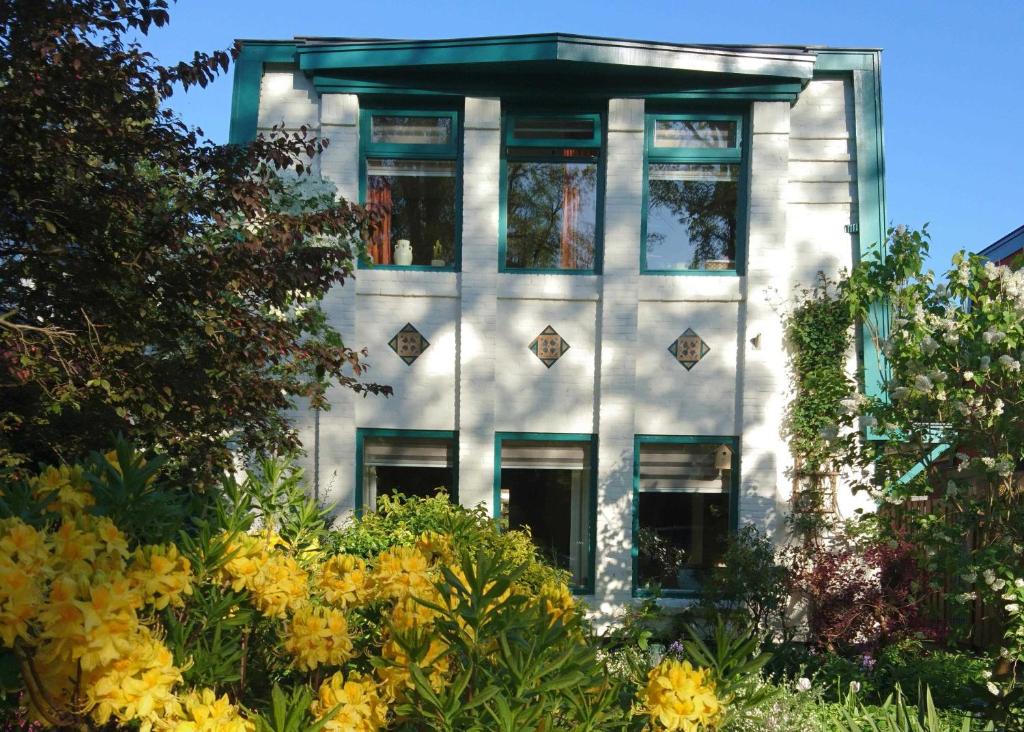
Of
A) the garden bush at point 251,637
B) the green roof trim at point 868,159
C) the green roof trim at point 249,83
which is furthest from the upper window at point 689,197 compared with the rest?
the garden bush at point 251,637

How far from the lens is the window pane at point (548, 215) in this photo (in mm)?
9656

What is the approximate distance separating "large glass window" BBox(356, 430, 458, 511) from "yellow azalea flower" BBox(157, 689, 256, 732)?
738 centimetres

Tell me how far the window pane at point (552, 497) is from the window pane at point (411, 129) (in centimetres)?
369

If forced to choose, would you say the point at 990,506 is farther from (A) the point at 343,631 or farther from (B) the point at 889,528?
(A) the point at 343,631

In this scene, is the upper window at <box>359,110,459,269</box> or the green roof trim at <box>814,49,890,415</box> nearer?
the green roof trim at <box>814,49,890,415</box>

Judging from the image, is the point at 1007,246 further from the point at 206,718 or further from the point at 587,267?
the point at 206,718

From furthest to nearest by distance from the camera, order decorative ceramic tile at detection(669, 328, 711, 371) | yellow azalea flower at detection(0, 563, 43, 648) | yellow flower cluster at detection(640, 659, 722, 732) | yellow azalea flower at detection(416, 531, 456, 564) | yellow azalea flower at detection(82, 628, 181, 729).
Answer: decorative ceramic tile at detection(669, 328, 711, 371) → yellow azalea flower at detection(416, 531, 456, 564) → yellow flower cluster at detection(640, 659, 722, 732) → yellow azalea flower at detection(82, 628, 181, 729) → yellow azalea flower at detection(0, 563, 43, 648)

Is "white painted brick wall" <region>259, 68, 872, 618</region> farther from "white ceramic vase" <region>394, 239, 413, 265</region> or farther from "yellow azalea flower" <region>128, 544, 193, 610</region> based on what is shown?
"yellow azalea flower" <region>128, 544, 193, 610</region>

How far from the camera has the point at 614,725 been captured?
7.79 feet

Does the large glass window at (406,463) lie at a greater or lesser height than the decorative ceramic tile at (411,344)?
lesser

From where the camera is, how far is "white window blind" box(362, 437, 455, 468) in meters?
9.55

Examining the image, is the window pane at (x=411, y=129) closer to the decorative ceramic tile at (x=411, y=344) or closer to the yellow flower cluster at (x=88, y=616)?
the decorative ceramic tile at (x=411, y=344)

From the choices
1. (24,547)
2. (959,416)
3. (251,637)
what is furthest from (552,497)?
(24,547)

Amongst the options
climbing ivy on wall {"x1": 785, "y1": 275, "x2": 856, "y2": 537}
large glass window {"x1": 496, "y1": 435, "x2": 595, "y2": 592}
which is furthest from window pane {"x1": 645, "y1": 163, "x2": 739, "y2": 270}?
large glass window {"x1": 496, "y1": 435, "x2": 595, "y2": 592}
